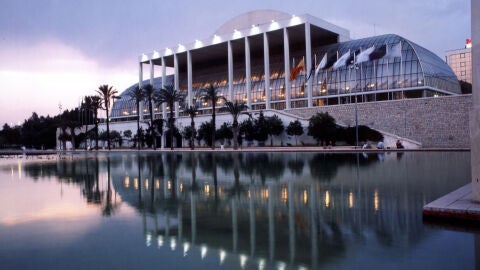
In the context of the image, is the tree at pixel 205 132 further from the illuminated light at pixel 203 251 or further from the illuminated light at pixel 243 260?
the illuminated light at pixel 243 260

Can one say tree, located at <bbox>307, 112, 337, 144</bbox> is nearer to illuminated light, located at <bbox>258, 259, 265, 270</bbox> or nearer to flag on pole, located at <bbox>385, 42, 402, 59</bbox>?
flag on pole, located at <bbox>385, 42, 402, 59</bbox>

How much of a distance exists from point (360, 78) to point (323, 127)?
15582 mm

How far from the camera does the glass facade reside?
66312 millimetres

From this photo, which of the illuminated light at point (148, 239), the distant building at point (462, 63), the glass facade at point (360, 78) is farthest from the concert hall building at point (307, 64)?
the distant building at point (462, 63)

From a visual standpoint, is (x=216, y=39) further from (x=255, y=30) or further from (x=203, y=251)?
(x=203, y=251)

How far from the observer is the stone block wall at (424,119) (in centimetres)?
5409

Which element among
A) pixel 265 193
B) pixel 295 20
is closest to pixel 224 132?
pixel 295 20

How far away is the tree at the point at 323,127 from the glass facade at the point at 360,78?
25.8 feet

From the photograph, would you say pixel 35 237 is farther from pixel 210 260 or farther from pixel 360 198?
pixel 360 198

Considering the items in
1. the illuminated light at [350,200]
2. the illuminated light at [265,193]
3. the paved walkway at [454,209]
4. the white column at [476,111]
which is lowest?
the illuminated light at [350,200]

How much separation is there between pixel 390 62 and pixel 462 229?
64.9 m

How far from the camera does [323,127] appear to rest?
60938 millimetres

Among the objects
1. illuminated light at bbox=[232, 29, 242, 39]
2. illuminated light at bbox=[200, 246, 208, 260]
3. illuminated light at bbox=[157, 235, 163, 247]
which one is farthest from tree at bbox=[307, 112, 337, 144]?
illuminated light at bbox=[200, 246, 208, 260]

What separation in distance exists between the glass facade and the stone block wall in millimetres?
6022
